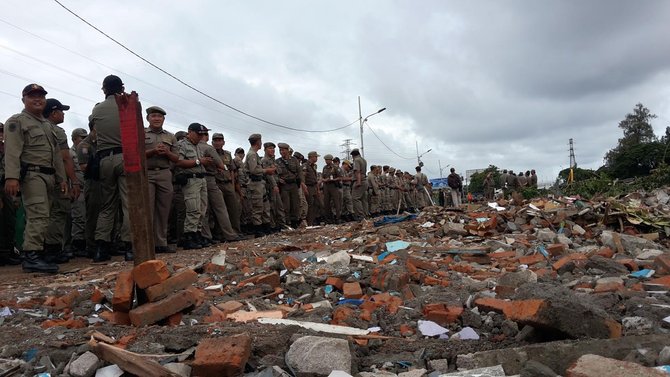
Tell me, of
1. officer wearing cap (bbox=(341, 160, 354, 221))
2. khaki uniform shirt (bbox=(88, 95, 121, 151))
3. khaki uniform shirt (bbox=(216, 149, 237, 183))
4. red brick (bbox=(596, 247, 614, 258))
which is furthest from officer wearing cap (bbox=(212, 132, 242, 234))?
red brick (bbox=(596, 247, 614, 258))

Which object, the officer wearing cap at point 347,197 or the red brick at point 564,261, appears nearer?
the red brick at point 564,261

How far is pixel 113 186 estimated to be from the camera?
548cm

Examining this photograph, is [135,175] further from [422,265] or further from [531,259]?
[531,259]

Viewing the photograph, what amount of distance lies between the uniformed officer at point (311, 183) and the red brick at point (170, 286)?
28.6ft

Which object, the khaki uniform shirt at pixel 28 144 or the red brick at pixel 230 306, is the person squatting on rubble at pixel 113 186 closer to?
the khaki uniform shirt at pixel 28 144

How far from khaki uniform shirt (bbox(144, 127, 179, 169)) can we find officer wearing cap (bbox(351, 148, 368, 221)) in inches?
277

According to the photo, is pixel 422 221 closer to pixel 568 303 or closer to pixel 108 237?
pixel 108 237

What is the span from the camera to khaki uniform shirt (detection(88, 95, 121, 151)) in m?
5.30

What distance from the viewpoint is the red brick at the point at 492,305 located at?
Answer: 9.07 ft

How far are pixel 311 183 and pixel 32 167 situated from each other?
7.34 meters

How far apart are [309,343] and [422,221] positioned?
6181mm

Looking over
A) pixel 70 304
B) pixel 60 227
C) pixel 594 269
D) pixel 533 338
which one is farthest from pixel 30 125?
pixel 594 269

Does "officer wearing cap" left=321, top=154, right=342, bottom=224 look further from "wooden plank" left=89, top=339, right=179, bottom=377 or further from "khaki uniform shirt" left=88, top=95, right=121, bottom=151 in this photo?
"wooden plank" left=89, top=339, right=179, bottom=377

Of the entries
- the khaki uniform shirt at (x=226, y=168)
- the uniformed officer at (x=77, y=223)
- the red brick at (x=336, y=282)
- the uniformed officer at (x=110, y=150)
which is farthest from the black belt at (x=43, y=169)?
the red brick at (x=336, y=282)
